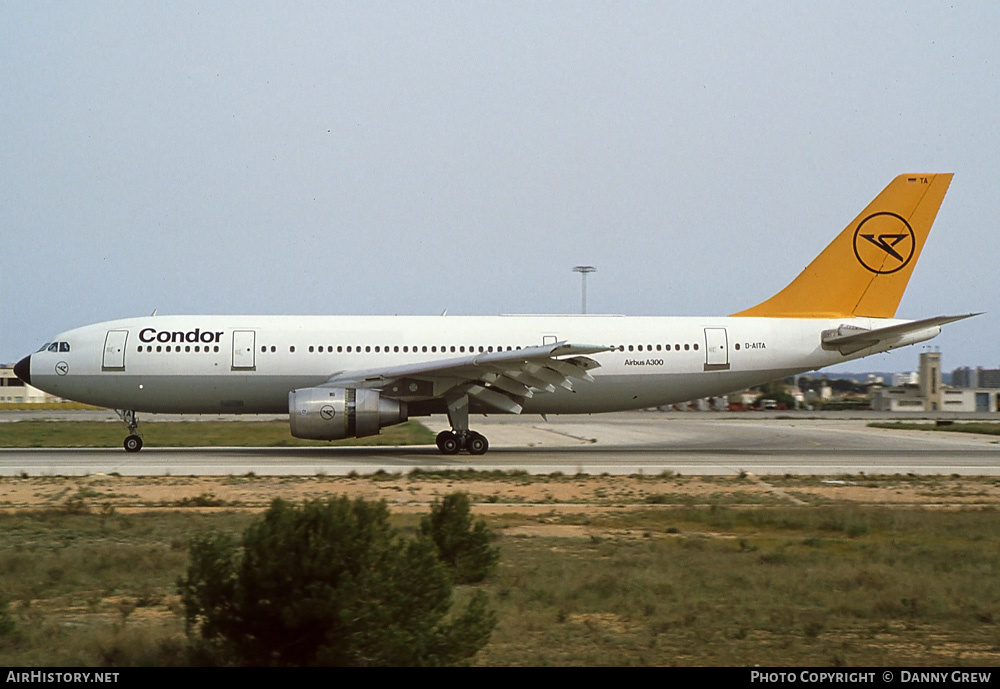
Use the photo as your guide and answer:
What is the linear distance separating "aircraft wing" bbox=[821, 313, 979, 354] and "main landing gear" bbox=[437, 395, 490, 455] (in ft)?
35.0

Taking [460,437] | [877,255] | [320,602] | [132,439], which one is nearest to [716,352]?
[877,255]

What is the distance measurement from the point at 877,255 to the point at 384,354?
590 inches

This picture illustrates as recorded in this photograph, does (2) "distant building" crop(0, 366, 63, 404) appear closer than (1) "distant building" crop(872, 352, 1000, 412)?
No

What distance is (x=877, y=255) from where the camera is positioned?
29.5 metres

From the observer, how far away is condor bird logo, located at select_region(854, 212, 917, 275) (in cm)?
2952

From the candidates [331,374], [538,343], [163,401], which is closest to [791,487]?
[538,343]

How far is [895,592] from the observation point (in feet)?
33.1

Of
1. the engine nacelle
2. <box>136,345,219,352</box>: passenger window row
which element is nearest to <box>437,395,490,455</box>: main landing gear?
the engine nacelle

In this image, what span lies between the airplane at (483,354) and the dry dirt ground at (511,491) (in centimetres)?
506

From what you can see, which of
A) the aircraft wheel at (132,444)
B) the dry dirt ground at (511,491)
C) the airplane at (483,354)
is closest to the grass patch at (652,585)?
the dry dirt ground at (511,491)

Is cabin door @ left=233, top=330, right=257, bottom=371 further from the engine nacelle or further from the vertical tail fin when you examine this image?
the vertical tail fin

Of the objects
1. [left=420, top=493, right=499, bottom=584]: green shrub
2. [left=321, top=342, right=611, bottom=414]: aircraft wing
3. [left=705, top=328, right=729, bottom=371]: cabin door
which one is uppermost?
[left=705, top=328, right=729, bottom=371]: cabin door

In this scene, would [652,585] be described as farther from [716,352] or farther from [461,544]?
[716,352]

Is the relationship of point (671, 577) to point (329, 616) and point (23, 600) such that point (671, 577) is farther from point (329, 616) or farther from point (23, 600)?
point (23, 600)
